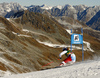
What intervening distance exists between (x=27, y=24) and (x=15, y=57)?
114 meters

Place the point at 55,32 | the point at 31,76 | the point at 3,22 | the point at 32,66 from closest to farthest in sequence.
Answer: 1. the point at 31,76
2. the point at 32,66
3. the point at 3,22
4. the point at 55,32

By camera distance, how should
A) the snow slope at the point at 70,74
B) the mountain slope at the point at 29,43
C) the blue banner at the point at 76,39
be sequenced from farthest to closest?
the mountain slope at the point at 29,43
the blue banner at the point at 76,39
the snow slope at the point at 70,74

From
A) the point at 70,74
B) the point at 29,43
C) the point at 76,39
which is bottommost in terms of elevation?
the point at 29,43

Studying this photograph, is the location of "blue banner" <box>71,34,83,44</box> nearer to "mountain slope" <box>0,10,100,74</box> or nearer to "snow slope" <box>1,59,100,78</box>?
→ "snow slope" <box>1,59,100,78</box>

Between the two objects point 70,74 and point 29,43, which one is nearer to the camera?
point 70,74

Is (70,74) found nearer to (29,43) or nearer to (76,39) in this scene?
(76,39)

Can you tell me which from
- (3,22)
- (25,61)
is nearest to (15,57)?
(25,61)

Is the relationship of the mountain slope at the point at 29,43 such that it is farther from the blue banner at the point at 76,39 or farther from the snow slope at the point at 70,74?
the snow slope at the point at 70,74

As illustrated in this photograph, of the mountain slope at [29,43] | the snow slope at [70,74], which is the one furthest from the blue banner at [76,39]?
the mountain slope at [29,43]

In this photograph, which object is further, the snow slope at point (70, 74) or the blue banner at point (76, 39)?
the blue banner at point (76, 39)

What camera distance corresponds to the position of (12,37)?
3482 inches

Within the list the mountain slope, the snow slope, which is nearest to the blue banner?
the snow slope

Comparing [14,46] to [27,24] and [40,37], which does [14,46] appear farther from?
[27,24]

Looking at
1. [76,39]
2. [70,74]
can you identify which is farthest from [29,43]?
[70,74]
